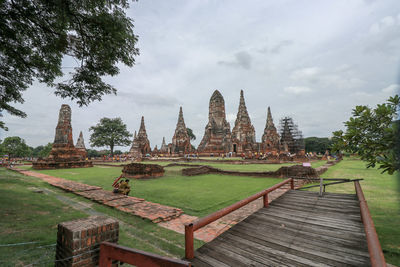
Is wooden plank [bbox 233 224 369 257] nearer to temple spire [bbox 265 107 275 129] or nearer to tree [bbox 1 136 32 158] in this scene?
temple spire [bbox 265 107 275 129]

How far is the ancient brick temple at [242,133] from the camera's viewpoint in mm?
31375

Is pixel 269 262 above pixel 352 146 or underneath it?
underneath

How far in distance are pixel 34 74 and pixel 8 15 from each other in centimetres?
199

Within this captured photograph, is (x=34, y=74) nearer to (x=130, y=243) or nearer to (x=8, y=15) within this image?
(x=8, y=15)

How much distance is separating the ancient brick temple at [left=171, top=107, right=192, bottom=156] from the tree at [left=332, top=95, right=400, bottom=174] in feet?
103

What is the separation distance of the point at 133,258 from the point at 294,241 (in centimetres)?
234

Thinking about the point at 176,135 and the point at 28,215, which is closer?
the point at 28,215

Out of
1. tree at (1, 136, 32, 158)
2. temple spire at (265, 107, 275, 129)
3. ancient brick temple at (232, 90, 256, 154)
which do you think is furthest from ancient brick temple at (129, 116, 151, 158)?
temple spire at (265, 107, 275, 129)

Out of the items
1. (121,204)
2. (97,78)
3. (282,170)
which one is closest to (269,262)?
(121,204)

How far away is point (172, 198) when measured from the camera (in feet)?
20.6

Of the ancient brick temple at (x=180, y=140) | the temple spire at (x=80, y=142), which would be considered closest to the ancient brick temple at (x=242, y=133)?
the ancient brick temple at (x=180, y=140)

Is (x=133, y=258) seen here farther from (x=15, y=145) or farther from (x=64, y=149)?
(x=15, y=145)

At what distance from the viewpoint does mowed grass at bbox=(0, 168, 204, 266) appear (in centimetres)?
248

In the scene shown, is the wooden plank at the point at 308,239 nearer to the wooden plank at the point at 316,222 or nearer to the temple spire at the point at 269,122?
the wooden plank at the point at 316,222
